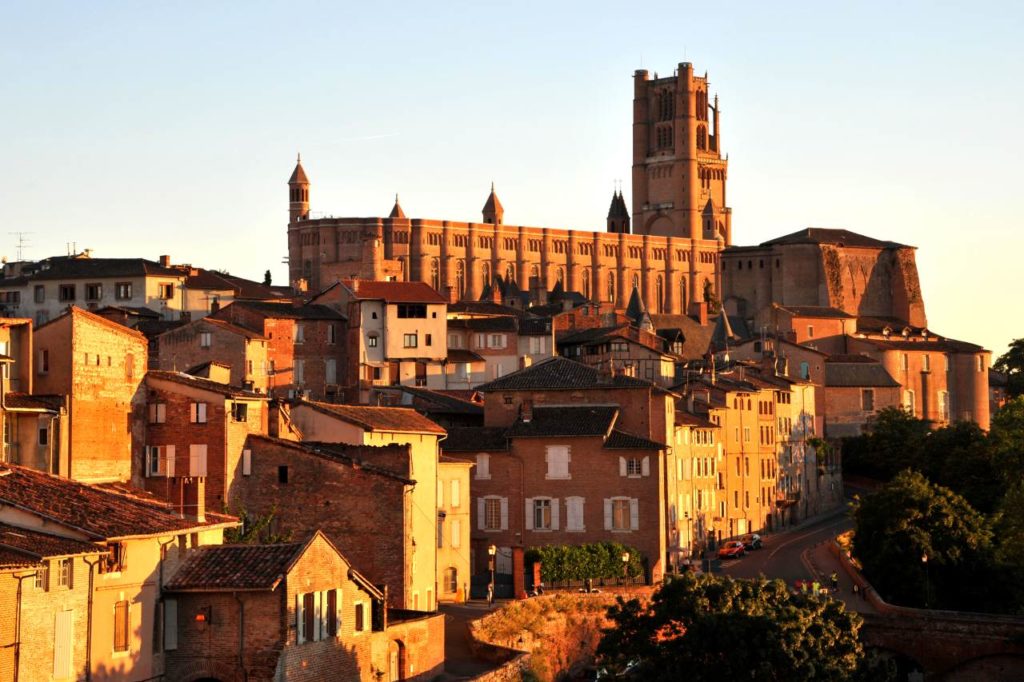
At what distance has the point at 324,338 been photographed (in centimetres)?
10356

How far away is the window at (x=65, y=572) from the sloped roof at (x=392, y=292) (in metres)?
67.9

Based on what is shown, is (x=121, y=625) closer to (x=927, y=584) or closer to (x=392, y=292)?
(x=927, y=584)

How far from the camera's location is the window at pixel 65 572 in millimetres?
38625

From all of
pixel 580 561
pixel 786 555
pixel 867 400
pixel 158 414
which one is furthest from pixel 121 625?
pixel 867 400

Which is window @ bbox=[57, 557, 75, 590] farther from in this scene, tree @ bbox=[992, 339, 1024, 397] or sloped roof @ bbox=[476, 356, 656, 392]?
tree @ bbox=[992, 339, 1024, 397]

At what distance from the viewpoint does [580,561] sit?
226ft

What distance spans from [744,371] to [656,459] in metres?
40.9

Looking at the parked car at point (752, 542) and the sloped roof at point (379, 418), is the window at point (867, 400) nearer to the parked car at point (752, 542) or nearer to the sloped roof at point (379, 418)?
the parked car at point (752, 542)

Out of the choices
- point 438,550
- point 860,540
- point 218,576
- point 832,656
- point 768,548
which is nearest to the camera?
point 218,576

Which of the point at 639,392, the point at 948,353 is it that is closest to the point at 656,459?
the point at 639,392

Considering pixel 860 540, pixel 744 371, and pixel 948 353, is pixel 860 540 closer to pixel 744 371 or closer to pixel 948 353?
pixel 744 371

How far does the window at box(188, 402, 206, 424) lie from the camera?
174ft

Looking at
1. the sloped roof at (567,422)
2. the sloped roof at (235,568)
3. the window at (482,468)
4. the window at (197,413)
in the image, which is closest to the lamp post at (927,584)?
the sloped roof at (567,422)

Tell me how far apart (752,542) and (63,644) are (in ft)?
177
